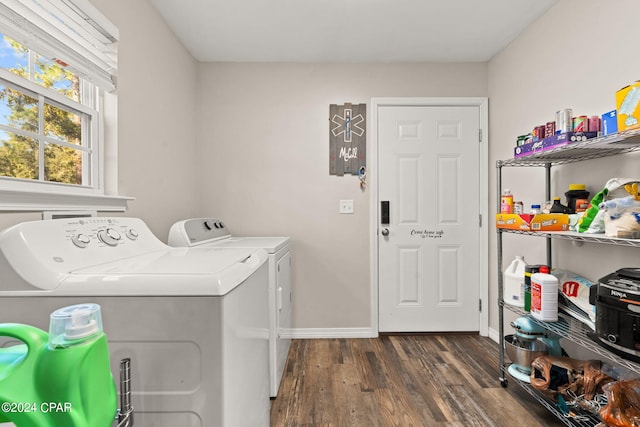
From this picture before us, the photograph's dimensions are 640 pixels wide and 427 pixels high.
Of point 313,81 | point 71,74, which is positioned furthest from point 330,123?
point 71,74

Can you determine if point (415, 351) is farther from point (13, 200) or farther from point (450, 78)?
point (13, 200)

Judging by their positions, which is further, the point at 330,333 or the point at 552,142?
the point at 330,333

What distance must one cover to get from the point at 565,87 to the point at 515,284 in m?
1.22

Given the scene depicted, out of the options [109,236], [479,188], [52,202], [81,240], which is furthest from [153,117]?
[479,188]

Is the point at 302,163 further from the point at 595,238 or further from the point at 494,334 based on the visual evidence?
the point at 494,334

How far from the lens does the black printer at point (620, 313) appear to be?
115cm

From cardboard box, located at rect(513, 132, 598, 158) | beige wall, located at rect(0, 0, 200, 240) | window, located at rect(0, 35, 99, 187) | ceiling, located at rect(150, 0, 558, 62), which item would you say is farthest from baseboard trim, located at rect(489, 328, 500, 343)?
window, located at rect(0, 35, 99, 187)

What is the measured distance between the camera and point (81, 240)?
1088mm

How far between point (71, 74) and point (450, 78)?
266 centimetres

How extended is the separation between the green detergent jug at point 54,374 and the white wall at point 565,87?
6.88 feet

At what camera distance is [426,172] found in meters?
2.74

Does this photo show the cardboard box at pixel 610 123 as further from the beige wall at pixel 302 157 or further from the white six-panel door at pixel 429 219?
the white six-panel door at pixel 429 219

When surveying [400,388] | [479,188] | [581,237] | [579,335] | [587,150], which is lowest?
[400,388]

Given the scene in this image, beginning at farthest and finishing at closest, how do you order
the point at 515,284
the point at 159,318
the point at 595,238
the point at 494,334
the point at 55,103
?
the point at 494,334
the point at 515,284
the point at 55,103
the point at 595,238
the point at 159,318
